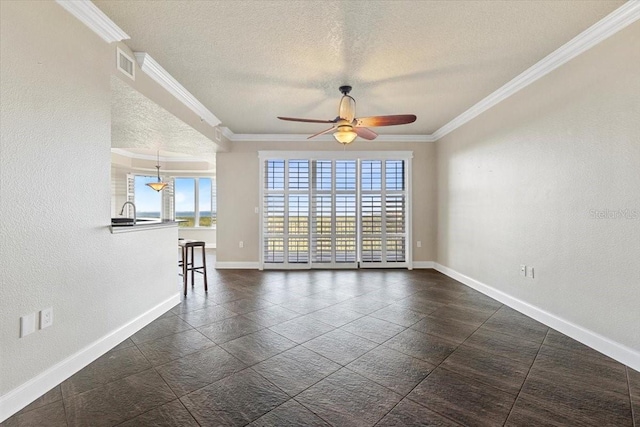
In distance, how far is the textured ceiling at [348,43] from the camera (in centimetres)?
213

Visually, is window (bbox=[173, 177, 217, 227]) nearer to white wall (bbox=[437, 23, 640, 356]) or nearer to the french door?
the french door

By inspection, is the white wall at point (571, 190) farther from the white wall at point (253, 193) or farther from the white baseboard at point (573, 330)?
→ the white wall at point (253, 193)

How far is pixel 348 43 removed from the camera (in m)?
2.54

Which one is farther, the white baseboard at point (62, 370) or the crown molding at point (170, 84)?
the crown molding at point (170, 84)

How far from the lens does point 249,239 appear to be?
5699 millimetres

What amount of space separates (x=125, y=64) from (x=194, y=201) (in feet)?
22.2

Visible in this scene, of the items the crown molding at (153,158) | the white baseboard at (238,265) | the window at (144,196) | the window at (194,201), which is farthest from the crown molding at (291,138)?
the window at (144,196)

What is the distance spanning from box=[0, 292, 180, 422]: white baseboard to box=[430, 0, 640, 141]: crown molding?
4704 mm

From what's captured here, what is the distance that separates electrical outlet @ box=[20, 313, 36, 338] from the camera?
5.55 feet

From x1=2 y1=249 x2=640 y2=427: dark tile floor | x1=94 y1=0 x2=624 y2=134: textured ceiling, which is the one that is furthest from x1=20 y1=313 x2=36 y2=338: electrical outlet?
x1=94 y1=0 x2=624 y2=134: textured ceiling

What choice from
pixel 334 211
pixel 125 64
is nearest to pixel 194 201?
pixel 334 211

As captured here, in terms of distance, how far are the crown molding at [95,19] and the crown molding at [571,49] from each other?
3847mm

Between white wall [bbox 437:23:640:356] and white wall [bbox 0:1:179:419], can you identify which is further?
white wall [bbox 437:23:640:356]

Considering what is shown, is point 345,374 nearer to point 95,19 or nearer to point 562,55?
point 95,19
